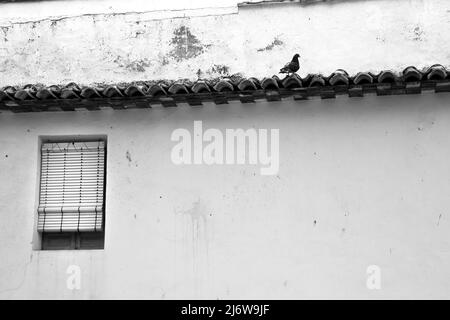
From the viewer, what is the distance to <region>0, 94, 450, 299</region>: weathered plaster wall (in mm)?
8383

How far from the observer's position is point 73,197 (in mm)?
9070

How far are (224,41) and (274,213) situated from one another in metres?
3.05

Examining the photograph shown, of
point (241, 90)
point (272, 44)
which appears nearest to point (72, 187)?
point (241, 90)

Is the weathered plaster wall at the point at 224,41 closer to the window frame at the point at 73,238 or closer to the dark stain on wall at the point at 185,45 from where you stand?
the dark stain on wall at the point at 185,45

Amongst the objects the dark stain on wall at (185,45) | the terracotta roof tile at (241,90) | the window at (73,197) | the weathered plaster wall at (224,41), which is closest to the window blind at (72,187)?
the window at (73,197)

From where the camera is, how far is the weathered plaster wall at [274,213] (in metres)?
8.38

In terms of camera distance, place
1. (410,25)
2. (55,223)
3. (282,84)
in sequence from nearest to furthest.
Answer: (282,84)
(55,223)
(410,25)

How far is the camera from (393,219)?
331 inches

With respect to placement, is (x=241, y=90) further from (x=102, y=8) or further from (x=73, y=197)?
(x=102, y=8)

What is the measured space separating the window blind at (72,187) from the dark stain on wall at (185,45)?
6.70ft

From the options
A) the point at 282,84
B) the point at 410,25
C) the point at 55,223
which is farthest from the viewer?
the point at 410,25

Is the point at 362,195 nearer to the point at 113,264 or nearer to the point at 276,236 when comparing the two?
the point at 276,236
